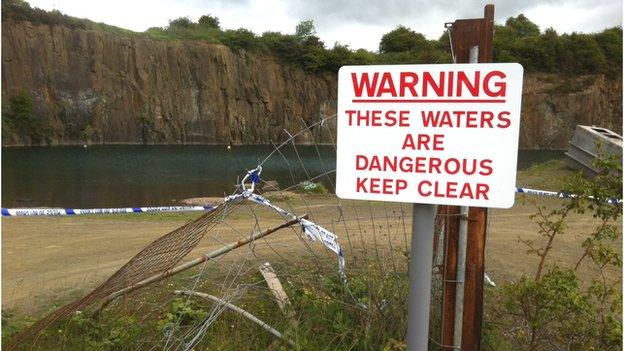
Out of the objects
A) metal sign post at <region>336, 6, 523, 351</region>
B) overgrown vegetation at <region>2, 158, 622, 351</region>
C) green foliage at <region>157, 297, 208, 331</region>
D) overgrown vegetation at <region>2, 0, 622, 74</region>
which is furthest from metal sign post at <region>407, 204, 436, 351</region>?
overgrown vegetation at <region>2, 0, 622, 74</region>

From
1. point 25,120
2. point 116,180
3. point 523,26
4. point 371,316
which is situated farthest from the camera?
point 523,26

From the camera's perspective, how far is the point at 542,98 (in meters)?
65.7

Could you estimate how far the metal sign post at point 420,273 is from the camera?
1837 mm

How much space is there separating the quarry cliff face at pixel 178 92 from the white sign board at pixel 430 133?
42.0 meters

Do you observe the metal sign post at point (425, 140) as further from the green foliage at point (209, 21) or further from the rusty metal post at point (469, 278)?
the green foliage at point (209, 21)

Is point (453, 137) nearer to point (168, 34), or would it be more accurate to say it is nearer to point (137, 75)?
point (137, 75)

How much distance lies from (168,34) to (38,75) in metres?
16.5

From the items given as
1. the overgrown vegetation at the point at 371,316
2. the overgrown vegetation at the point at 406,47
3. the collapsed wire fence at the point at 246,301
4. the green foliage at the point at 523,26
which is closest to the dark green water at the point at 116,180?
the collapsed wire fence at the point at 246,301

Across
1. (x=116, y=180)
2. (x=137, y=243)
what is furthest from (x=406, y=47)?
(x=137, y=243)

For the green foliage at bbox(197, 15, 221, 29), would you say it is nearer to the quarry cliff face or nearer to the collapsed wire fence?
the quarry cliff face

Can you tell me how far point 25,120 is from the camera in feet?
155

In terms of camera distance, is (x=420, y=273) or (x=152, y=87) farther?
(x=152, y=87)

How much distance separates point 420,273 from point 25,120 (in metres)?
52.1

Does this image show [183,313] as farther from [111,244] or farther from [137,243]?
[111,244]
